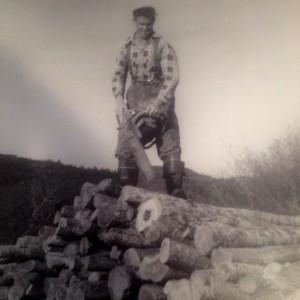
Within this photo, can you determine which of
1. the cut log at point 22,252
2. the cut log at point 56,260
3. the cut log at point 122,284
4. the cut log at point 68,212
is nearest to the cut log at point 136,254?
the cut log at point 122,284

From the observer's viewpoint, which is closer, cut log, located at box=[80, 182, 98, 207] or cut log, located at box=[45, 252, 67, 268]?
cut log, located at box=[45, 252, 67, 268]

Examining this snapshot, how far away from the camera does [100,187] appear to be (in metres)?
3.61

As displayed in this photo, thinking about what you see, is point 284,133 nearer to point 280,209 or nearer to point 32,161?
point 280,209

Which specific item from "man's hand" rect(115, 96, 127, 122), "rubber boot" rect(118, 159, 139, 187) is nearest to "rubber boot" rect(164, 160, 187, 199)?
"rubber boot" rect(118, 159, 139, 187)

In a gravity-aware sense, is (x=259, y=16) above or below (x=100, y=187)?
above

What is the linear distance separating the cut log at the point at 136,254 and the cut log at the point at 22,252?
1.41 metres

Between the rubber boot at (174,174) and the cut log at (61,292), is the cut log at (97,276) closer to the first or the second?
the cut log at (61,292)

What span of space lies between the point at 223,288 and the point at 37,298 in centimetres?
199

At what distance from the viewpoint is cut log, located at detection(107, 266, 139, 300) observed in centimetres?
276

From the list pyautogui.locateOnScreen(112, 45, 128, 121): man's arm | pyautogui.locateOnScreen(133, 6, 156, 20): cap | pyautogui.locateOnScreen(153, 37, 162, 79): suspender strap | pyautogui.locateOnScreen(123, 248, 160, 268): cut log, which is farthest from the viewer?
pyautogui.locateOnScreen(112, 45, 128, 121): man's arm

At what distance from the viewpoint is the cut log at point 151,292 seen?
2656 millimetres

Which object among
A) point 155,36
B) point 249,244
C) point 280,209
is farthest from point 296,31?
point 280,209

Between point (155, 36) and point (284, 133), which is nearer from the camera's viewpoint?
point (155, 36)

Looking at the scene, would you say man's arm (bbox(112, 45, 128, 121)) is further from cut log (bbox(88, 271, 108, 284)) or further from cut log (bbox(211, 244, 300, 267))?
cut log (bbox(211, 244, 300, 267))
